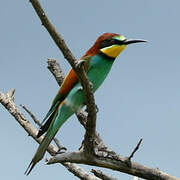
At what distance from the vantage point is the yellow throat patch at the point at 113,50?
4.50 metres

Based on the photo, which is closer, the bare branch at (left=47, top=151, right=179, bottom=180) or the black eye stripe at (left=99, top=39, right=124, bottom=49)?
the bare branch at (left=47, top=151, right=179, bottom=180)

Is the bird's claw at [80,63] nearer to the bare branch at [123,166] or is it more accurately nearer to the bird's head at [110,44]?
the bare branch at [123,166]

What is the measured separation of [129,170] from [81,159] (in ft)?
1.60

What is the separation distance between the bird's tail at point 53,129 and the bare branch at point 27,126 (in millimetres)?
461

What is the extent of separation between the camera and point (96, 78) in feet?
14.8

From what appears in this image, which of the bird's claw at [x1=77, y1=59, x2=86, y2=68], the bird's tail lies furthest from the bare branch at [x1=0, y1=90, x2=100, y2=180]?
the bird's claw at [x1=77, y1=59, x2=86, y2=68]

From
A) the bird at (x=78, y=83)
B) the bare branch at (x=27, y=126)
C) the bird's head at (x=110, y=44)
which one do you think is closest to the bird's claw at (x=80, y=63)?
the bird at (x=78, y=83)

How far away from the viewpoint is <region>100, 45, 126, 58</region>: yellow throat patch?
450cm

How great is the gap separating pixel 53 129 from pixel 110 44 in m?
1.13

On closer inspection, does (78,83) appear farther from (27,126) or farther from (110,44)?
(27,126)

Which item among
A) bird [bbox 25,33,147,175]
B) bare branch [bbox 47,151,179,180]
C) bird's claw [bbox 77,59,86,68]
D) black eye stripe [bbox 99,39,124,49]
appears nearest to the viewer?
bird's claw [bbox 77,59,86,68]

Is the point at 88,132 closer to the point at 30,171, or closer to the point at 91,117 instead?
the point at 91,117

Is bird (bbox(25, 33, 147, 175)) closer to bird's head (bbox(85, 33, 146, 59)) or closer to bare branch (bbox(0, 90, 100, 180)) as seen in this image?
bird's head (bbox(85, 33, 146, 59))

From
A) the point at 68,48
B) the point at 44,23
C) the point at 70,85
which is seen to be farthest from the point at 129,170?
the point at 44,23
